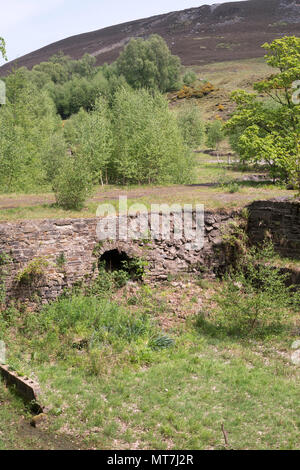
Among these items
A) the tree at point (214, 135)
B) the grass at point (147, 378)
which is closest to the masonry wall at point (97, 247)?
the grass at point (147, 378)

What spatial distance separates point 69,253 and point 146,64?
57.2 metres

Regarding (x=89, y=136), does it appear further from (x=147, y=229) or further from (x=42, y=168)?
(x=147, y=229)

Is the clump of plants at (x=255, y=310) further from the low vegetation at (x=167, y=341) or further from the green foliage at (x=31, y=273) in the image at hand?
the green foliage at (x=31, y=273)

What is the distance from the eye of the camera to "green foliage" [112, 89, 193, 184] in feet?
90.0

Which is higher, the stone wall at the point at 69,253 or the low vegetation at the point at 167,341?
→ the stone wall at the point at 69,253

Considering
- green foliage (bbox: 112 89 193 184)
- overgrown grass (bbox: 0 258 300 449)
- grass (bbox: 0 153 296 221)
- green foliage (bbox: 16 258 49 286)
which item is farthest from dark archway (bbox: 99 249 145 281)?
green foliage (bbox: 112 89 193 184)

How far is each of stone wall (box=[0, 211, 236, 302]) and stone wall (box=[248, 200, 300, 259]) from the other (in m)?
2.19

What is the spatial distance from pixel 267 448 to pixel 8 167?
21692mm

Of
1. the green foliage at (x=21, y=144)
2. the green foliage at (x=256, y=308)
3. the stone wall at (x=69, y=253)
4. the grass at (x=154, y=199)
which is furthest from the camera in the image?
the green foliage at (x=21, y=144)

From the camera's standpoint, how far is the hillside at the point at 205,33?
103812 millimetres

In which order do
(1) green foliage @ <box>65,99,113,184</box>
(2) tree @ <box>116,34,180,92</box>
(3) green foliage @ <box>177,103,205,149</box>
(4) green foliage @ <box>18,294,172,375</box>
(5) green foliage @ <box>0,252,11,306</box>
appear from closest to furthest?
(4) green foliage @ <box>18,294,172,375</box>
(5) green foliage @ <box>0,252,11,306</box>
(1) green foliage @ <box>65,99,113,184</box>
(3) green foliage @ <box>177,103,205,149</box>
(2) tree @ <box>116,34,180,92</box>

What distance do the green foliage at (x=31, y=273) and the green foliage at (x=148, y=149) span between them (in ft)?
49.3

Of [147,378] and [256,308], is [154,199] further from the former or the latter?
[147,378]

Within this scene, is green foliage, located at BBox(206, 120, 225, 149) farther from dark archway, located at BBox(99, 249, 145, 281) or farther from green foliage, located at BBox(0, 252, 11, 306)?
green foliage, located at BBox(0, 252, 11, 306)
